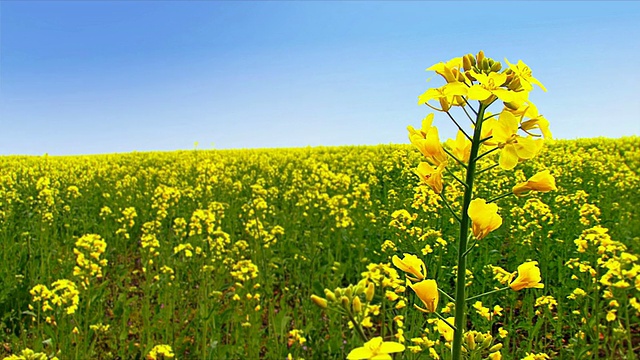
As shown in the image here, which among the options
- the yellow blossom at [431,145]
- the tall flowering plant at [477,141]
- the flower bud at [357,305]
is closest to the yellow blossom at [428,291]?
the tall flowering plant at [477,141]

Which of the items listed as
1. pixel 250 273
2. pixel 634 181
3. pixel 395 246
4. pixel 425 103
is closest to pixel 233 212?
pixel 250 273

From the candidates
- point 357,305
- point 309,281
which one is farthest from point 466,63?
point 309,281

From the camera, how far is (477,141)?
1.20 metres

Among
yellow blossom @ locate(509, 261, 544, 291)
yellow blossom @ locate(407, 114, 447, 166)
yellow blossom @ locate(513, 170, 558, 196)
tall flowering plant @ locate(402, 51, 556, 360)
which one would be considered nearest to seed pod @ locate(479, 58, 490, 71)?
tall flowering plant @ locate(402, 51, 556, 360)

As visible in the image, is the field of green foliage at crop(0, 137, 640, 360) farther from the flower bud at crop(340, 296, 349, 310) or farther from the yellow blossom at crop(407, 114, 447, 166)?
the yellow blossom at crop(407, 114, 447, 166)

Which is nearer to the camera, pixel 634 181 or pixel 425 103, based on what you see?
pixel 425 103

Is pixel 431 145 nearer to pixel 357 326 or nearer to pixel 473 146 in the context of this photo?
pixel 473 146

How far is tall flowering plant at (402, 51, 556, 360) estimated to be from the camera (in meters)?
1.19

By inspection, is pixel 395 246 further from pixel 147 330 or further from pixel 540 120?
pixel 540 120

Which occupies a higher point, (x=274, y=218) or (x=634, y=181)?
(x=634, y=181)

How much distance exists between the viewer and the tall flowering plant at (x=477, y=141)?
1.19 metres

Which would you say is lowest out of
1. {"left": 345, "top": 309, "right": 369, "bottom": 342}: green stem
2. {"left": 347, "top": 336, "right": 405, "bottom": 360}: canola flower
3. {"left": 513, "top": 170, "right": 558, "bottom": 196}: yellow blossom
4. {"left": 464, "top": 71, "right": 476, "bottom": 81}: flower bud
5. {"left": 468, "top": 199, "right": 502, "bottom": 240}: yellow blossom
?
{"left": 347, "top": 336, "right": 405, "bottom": 360}: canola flower

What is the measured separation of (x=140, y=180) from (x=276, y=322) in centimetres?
Result: 972

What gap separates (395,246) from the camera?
4207mm
